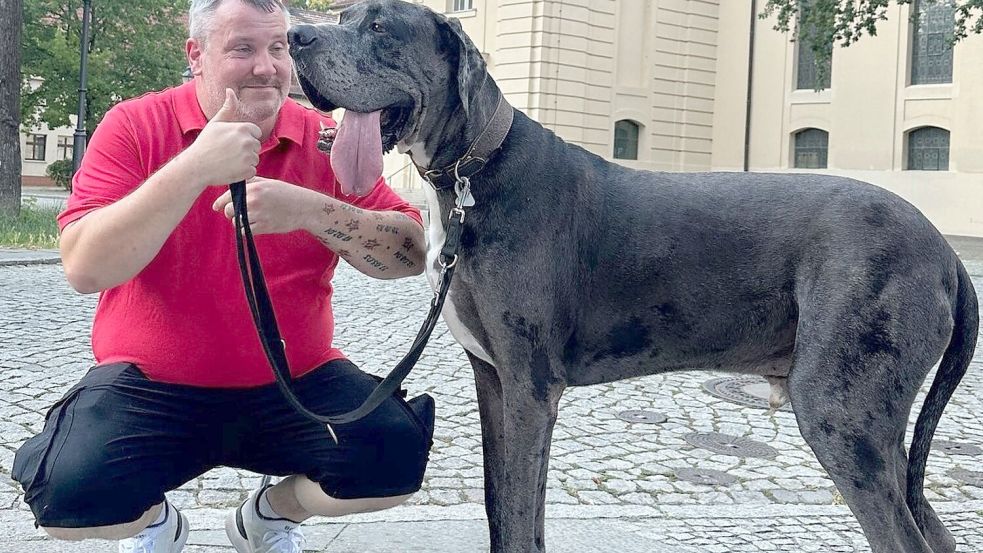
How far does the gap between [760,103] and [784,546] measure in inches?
1087

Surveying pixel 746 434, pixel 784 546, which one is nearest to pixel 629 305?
pixel 784 546

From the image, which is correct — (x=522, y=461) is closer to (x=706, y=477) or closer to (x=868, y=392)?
(x=868, y=392)

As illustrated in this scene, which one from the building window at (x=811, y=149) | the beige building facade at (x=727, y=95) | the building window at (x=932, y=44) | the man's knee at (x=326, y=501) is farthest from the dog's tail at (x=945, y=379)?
the building window at (x=811, y=149)

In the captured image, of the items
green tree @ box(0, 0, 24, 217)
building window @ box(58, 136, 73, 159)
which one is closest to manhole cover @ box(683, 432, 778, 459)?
green tree @ box(0, 0, 24, 217)

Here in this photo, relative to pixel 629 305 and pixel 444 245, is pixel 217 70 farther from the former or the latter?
pixel 629 305

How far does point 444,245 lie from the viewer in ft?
9.70

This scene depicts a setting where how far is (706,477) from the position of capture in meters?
4.83

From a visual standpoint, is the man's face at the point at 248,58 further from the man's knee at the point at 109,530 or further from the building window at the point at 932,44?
the building window at the point at 932,44

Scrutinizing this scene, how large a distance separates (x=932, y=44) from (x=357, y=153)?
25.9 m

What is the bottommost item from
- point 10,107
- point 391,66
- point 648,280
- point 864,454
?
point 864,454

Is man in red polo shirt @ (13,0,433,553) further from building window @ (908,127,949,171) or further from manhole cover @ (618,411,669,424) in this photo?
building window @ (908,127,949,171)

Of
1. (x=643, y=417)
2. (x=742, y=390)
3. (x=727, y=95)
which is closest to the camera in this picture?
(x=643, y=417)

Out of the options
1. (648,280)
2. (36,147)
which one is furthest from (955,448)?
(36,147)

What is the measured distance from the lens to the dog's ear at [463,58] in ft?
9.71
